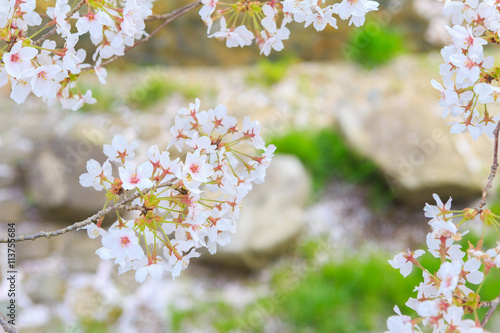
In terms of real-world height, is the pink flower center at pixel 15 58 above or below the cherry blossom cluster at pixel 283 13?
below

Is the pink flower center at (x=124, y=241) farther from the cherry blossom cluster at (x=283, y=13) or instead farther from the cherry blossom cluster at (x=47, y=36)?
the cherry blossom cluster at (x=283, y=13)

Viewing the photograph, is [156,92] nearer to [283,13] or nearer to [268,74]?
[268,74]

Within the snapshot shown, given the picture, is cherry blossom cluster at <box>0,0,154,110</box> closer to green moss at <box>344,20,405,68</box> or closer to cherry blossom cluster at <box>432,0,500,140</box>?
cherry blossom cluster at <box>432,0,500,140</box>

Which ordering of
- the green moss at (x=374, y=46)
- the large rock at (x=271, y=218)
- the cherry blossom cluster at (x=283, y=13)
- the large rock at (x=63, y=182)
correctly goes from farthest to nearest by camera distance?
the green moss at (x=374, y=46) → the large rock at (x=63, y=182) → the large rock at (x=271, y=218) → the cherry blossom cluster at (x=283, y=13)

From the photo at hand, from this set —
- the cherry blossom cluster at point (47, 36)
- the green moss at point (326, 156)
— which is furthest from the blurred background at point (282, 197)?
the cherry blossom cluster at point (47, 36)

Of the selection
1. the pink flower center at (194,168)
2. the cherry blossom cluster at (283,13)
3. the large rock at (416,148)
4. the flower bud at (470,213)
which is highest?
the large rock at (416,148)

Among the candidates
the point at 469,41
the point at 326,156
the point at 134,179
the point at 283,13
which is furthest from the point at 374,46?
the point at 134,179

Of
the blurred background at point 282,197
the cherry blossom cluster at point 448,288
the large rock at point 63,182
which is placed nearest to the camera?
the cherry blossom cluster at point 448,288

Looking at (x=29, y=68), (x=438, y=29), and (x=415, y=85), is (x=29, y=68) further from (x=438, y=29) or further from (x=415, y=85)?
(x=438, y=29)
